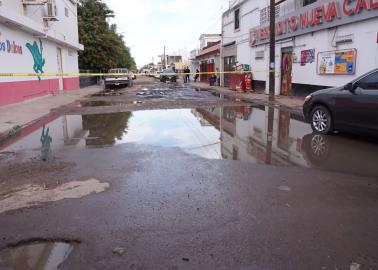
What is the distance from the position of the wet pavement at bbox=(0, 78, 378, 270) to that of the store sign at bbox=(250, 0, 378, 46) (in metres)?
7.59

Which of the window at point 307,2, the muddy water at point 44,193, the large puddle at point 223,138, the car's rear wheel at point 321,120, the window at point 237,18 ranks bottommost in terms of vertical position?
the large puddle at point 223,138

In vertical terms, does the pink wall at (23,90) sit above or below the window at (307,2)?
below

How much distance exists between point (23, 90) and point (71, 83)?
12693mm

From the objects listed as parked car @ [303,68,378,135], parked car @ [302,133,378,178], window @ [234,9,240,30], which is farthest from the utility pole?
window @ [234,9,240,30]

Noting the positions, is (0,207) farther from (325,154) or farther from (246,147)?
(325,154)

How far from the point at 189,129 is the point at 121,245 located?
7.29 metres

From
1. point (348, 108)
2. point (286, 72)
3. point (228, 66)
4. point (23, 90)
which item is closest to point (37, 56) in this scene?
point (23, 90)

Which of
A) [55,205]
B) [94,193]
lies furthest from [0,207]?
[94,193]

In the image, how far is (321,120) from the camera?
32.1 ft

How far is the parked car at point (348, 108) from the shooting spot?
27.5 ft

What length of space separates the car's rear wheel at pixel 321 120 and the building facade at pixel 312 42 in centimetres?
586

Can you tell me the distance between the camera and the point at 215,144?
8781 millimetres

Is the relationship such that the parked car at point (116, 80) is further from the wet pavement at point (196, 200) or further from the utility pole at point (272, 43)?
the wet pavement at point (196, 200)

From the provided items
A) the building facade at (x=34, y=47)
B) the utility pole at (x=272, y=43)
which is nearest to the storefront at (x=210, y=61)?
the building facade at (x=34, y=47)
